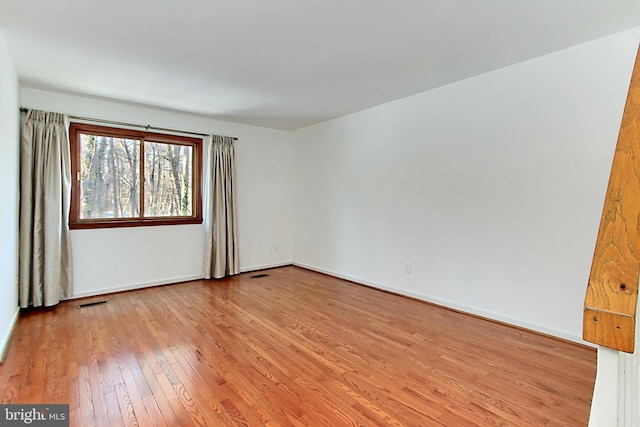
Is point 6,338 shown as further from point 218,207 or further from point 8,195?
point 218,207

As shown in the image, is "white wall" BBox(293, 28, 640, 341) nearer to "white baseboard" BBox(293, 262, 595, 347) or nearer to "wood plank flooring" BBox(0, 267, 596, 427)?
"white baseboard" BBox(293, 262, 595, 347)

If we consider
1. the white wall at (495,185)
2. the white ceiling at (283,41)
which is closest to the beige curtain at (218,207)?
the white ceiling at (283,41)

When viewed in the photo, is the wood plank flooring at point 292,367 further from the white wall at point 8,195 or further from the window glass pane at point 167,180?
the window glass pane at point 167,180

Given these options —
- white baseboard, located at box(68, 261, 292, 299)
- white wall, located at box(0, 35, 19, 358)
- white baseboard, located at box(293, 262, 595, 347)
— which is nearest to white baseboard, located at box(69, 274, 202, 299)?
white baseboard, located at box(68, 261, 292, 299)

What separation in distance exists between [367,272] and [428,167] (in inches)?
65.3

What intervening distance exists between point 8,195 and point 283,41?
8.86 feet

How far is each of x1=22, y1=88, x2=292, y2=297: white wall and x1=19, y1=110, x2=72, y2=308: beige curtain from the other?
27 centimetres

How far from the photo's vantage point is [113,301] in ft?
12.2

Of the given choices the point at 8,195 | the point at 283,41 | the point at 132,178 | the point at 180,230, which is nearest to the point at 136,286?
the point at 180,230

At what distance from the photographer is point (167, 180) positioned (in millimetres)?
4535

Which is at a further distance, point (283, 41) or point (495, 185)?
point (495, 185)

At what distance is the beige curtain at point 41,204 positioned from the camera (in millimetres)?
Answer: 3324

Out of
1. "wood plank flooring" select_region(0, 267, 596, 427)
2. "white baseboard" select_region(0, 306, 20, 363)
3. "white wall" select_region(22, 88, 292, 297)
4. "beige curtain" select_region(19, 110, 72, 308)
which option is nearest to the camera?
"wood plank flooring" select_region(0, 267, 596, 427)

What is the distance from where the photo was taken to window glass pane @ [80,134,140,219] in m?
3.90
